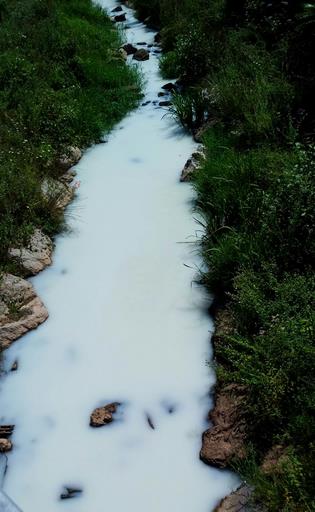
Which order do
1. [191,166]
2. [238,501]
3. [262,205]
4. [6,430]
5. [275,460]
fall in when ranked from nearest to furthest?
[238,501], [275,460], [6,430], [262,205], [191,166]

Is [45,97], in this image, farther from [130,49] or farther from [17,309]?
[17,309]

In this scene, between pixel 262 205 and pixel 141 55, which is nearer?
pixel 262 205

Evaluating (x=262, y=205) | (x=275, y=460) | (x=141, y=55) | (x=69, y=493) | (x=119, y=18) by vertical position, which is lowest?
(x=69, y=493)

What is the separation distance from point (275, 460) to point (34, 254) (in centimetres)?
342

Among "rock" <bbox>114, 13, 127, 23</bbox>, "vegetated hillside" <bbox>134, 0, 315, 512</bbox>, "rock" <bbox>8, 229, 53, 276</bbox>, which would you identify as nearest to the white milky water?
"rock" <bbox>8, 229, 53, 276</bbox>

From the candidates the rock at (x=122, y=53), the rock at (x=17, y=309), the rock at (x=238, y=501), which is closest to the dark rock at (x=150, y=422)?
the rock at (x=238, y=501)

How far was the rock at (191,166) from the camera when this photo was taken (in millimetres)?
6996

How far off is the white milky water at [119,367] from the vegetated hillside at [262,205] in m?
0.33

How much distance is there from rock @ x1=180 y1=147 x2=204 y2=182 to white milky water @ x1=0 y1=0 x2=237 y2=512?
5.7 inches

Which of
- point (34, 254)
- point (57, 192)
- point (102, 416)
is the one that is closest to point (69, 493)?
point (102, 416)

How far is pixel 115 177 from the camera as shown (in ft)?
24.5

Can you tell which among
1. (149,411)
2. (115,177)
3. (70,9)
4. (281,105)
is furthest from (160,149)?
(70,9)

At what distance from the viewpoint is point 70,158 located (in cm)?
771

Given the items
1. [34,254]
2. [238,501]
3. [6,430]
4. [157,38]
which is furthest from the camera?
[157,38]
